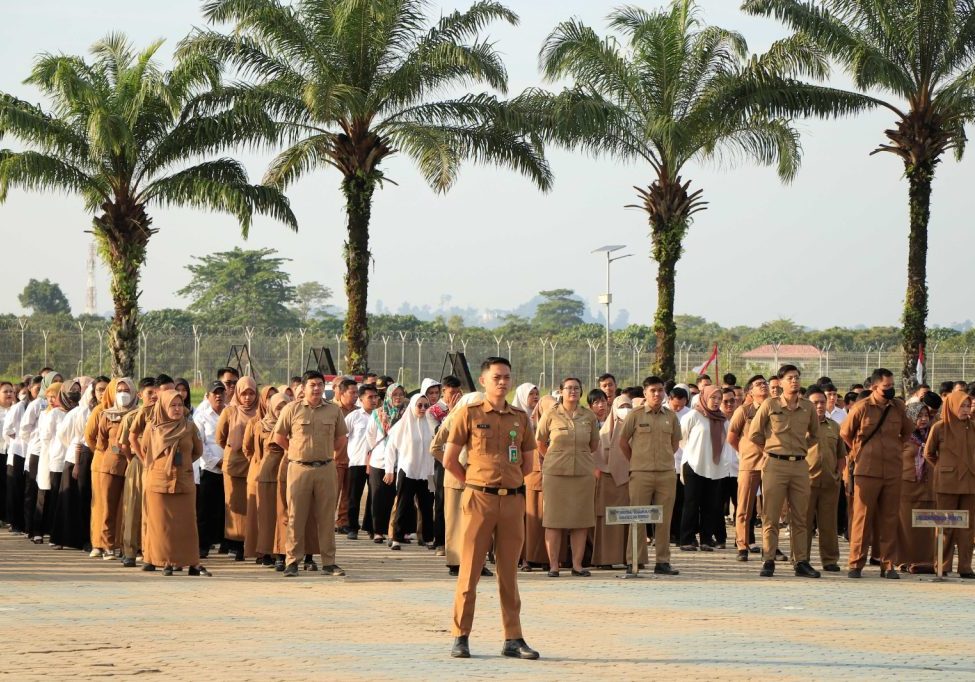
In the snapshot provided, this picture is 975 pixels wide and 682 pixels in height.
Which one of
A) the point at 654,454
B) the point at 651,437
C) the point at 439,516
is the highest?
the point at 651,437

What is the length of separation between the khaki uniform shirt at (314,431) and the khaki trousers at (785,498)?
409 centimetres

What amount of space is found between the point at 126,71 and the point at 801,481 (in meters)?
17.2

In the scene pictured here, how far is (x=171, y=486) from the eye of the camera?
1399cm

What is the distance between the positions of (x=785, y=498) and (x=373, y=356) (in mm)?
26163

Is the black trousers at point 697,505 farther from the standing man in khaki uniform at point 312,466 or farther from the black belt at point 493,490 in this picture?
the black belt at point 493,490

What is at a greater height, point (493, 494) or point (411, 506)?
point (493, 494)

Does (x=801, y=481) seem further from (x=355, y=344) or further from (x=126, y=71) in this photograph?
(x=126, y=71)

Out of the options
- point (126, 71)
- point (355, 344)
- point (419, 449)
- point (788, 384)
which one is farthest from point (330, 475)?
point (126, 71)

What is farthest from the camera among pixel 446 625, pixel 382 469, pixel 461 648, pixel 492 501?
pixel 382 469

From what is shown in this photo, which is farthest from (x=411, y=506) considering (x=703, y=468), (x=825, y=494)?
(x=825, y=494)

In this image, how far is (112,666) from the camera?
9031 mm

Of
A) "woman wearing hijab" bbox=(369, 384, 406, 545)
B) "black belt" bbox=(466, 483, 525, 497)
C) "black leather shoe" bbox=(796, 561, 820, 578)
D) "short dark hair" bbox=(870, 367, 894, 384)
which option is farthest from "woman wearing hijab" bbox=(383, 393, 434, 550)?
"black belt" bbox=(466, 483, 525, 497)

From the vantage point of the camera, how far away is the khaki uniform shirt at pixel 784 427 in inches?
567

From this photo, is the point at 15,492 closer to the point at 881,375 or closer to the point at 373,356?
the point at 881,375
